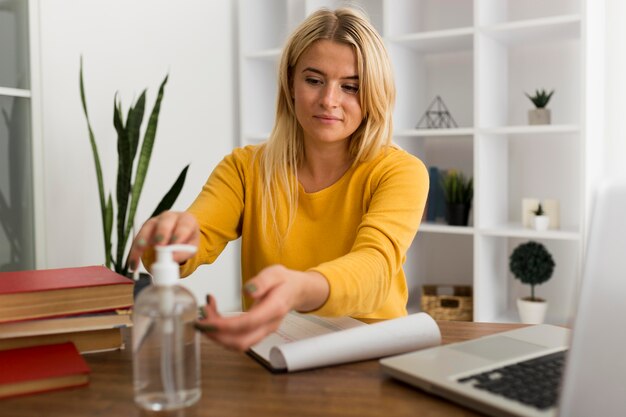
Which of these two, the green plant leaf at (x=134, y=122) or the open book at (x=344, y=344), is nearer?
the open book at (x=344, y=344)

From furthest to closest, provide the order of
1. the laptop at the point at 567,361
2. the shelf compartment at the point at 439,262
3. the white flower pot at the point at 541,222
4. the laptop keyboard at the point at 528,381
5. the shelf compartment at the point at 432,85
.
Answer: the shelf compartment at the point at 439,262, the shelf compartment at the point at 432,85, the white flower pot at the point at 541,222, the laptop keyboard at the point at 528,381, the laptop at the point at 567,361

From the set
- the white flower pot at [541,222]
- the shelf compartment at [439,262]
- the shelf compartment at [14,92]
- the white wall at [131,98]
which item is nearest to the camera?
the shelf compartment at [14,92]

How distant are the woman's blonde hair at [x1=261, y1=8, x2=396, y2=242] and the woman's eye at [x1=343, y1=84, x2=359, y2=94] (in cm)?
2

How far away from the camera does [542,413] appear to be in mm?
720

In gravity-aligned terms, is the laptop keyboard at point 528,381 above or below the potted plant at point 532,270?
above

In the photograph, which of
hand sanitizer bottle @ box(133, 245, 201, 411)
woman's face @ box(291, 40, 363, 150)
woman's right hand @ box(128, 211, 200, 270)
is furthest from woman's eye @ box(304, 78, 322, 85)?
hand sanitizer bottle @ box(133, 245, 201, 411)

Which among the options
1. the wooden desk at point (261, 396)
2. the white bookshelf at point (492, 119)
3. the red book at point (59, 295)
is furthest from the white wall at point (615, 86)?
the red book at point (59, 295)

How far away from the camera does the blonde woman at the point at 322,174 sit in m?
1.56

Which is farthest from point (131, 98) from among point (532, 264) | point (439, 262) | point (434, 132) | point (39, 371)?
point (39, 371)

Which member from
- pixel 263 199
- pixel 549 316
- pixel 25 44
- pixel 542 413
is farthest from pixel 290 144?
pixel 549 316

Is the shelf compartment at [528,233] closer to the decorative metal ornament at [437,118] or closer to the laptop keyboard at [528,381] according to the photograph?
the decorative metal ornament at [437,118]

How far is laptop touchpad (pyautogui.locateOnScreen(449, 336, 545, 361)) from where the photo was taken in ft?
3.04

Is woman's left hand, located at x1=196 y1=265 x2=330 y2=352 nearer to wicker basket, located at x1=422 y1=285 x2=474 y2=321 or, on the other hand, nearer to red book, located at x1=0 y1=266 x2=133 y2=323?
red book, located at x1=0 y1=266 x2=133 y2=323

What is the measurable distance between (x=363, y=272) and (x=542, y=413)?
448 mm
